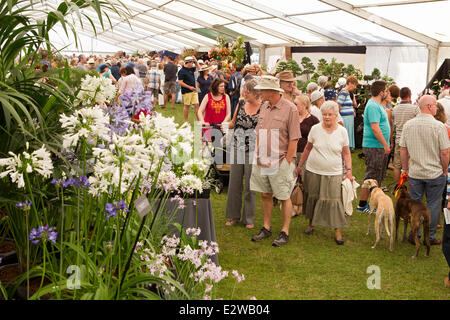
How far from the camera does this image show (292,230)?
516cm

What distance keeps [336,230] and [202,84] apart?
694 cm

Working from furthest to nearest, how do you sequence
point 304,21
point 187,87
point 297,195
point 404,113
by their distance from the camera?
point 304,21, point 187,87, point 404,113, point 297,195

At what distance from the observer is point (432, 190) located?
461cm

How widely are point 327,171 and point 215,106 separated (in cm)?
204

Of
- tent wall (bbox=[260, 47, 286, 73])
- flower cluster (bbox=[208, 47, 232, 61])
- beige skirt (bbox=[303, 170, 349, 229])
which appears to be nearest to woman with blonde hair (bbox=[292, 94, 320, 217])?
beige skirt (bbox=[303, 170, 349, 229])

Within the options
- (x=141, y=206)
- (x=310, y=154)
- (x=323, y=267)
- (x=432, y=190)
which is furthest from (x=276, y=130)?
(x=141, y=206)

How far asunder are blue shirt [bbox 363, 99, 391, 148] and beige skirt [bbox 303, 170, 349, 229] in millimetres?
1286

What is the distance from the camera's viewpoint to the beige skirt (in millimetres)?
4703

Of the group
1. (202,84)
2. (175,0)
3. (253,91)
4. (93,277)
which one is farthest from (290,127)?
(175,0)

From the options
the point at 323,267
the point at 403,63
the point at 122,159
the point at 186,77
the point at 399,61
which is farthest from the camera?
the point at 186,77

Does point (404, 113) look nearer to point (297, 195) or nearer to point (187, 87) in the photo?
point (297, 195)

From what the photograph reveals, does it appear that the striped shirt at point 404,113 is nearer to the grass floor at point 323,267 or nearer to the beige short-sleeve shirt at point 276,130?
the grass floor at point 323,267

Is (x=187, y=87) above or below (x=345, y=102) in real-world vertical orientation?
above
